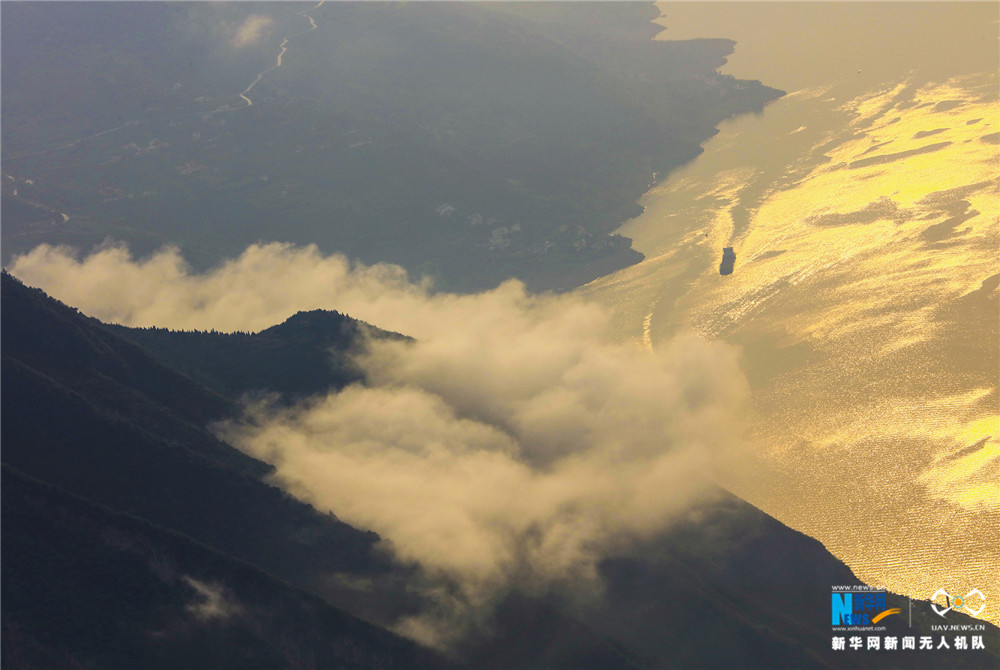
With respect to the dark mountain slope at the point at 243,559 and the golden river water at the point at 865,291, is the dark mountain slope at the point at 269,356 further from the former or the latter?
the golden river water at the point at 865,291

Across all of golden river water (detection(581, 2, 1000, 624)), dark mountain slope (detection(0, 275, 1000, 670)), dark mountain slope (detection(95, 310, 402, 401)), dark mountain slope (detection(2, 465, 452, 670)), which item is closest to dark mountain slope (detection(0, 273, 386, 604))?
dark mountain slope (detection(0, 275, 1000, 670))

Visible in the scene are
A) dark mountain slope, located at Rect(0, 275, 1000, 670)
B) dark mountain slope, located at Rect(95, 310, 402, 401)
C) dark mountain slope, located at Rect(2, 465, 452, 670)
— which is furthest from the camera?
dark mountain slope, located at Rect(95, 310, 402, 401)

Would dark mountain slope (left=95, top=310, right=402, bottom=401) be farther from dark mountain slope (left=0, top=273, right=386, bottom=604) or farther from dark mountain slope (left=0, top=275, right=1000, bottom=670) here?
dark mountain slope (left=0, top=273, right=386, bottom=604)

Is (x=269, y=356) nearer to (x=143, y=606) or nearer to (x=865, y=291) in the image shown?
(x=143, y=606)

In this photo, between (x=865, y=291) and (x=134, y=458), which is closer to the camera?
(x=134, y=458)

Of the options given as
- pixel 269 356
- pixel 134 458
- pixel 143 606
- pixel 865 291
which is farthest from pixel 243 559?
pixel 865 291

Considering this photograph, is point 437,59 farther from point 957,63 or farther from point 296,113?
point 957,63
